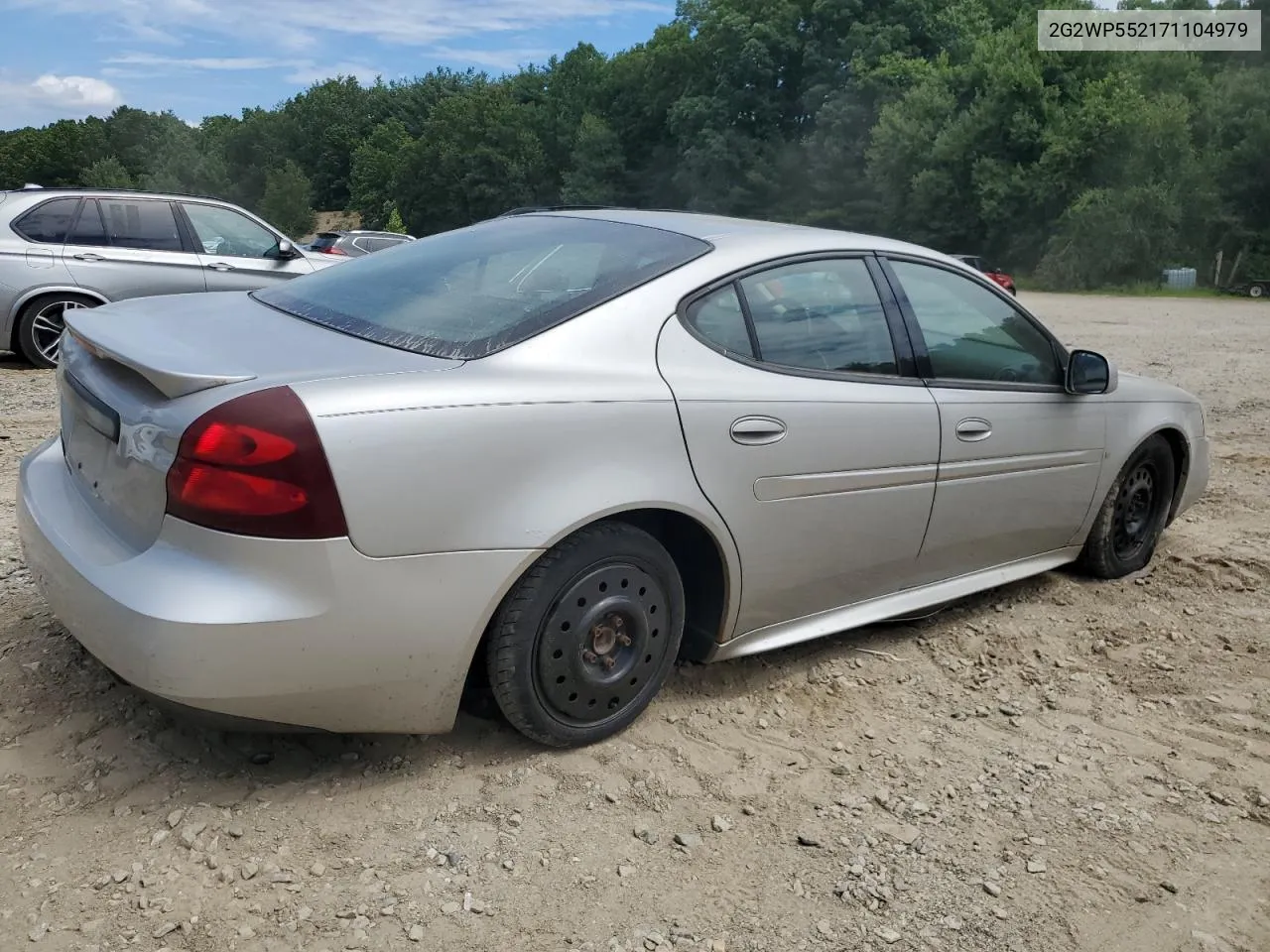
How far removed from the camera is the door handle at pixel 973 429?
364 centimetres

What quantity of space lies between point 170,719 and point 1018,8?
64717 mm

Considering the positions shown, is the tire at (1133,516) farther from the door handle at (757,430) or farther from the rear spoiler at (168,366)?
the rear spoiler at (168,366)

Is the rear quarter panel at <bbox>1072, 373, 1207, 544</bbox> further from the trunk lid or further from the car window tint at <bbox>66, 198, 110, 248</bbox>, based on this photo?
the car window tint at <bbox>66, 198, 110, 248</bbox>

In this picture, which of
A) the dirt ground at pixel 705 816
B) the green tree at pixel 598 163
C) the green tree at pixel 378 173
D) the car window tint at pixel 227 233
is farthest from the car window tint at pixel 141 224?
the green tree at pixel 378 173

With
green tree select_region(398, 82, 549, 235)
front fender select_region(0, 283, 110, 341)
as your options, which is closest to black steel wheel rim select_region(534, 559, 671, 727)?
front fender select_region(0, 283, 110, 341)

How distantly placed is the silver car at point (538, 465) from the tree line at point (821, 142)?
3608 cm

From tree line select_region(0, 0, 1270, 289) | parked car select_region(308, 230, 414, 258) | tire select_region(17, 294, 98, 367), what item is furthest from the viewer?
tree line select_region(0, 0, 1270, 289)

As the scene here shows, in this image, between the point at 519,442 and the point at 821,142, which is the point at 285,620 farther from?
the point at 821,142

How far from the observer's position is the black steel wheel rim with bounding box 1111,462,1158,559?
461cm

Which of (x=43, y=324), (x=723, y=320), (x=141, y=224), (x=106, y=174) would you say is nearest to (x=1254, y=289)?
(x=141, y=224)

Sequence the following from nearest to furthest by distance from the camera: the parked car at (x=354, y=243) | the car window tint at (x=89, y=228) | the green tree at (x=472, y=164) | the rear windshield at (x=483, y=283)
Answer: the rear windshield at (x=483, y=283) → the car window tint at (x=89, y=228) → the parked car at (x=354, y=243) → the green tree at (x=472, y=164)

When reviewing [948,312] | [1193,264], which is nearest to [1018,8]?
[1193,264]

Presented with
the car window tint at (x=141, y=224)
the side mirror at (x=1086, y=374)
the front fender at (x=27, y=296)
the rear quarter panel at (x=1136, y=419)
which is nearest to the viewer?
the side mirror at (x=1086, y=374)

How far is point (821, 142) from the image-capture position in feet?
183
